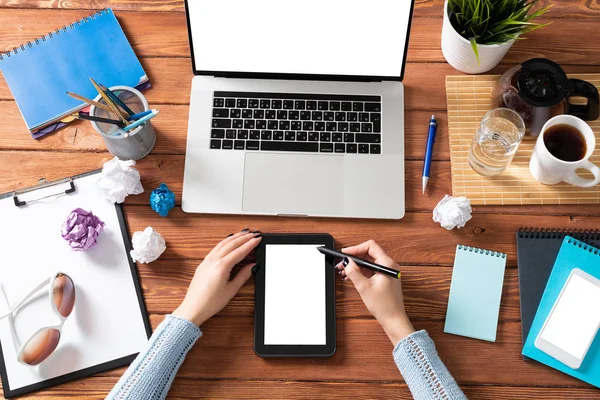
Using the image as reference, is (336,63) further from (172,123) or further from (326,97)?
(172,123)

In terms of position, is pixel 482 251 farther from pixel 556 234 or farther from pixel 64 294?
pixel 64 294

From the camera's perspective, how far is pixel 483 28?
103 cm

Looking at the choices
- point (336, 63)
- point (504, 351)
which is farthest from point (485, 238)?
point (336, 63)

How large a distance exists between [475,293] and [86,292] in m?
0.70

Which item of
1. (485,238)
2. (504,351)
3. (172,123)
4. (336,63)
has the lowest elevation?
(504,351)

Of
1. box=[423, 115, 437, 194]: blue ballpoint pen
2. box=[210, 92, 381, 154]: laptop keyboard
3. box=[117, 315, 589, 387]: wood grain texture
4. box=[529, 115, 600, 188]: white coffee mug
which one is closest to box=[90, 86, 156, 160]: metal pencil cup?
box=[210, 92, 381, 154]: laptop keyboard

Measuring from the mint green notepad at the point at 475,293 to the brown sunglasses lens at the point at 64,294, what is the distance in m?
0.67

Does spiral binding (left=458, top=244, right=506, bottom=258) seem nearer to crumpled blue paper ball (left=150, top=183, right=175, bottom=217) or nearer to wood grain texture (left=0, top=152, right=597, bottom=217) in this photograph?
wood grain texture (left=0, top=152, right=597, bottom=217)

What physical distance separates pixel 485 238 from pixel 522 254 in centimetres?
7

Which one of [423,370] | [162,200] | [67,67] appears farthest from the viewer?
[67,67]

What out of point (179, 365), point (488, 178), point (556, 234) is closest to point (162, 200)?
point (179, 365)

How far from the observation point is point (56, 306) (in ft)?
3.10

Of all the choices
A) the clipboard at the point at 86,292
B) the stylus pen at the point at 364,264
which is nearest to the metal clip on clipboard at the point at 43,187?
the clipboard at the point at 86,292

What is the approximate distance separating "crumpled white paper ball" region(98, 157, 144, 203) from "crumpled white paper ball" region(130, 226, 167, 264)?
3.3 inches
